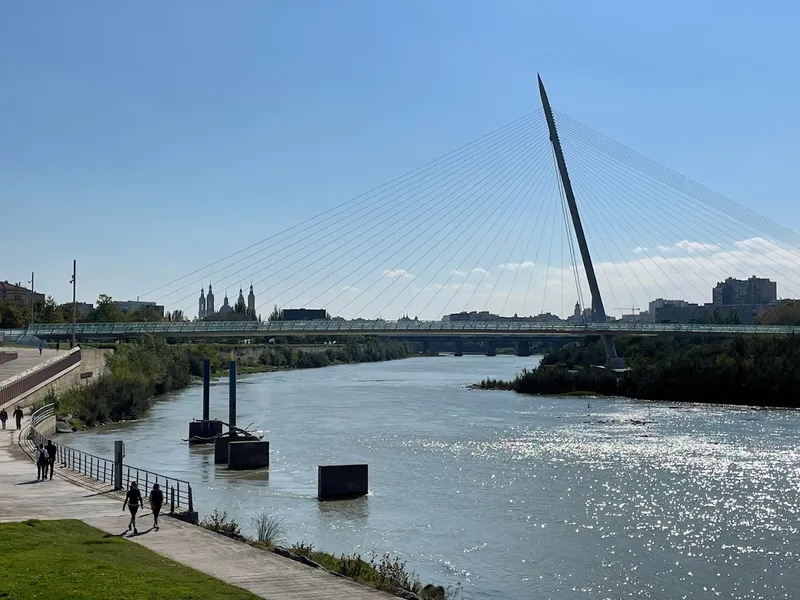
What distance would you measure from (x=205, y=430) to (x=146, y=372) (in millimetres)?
32658

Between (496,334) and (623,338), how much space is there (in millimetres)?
16406

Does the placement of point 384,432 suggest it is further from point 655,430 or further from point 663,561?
point 663,561

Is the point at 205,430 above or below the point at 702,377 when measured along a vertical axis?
below

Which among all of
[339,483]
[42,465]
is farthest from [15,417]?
[339,483]

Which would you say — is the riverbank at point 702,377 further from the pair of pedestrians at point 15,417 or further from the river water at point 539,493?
the pair of pedestrians at point 15,417

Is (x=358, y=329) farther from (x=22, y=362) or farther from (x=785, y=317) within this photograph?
(x=785, y=317)

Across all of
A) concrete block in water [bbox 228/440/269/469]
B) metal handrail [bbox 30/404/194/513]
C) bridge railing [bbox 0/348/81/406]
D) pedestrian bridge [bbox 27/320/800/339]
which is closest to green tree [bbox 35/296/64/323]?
pedestrian bridge [bbox 27/320/800/339]

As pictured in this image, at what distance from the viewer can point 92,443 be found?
41688 mm

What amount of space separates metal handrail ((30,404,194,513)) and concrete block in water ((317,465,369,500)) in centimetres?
407

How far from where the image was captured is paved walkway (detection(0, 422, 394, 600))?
50.1 feet

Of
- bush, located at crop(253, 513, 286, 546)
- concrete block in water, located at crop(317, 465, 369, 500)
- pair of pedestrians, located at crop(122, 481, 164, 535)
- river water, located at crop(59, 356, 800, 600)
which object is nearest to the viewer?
pair of pedestrians, located at crop(122, 481, 164, 535)

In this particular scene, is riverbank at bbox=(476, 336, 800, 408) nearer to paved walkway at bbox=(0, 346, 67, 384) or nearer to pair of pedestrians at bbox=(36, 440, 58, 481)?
paved walkway at bbox=(0, 346, 67, 384)

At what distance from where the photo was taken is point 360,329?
80875mm

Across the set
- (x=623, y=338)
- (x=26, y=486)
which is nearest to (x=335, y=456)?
(x=26, y=486)
